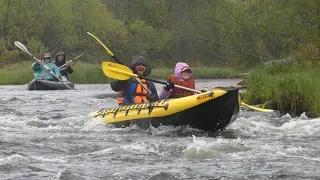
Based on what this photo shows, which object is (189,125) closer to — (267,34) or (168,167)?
(168,167)

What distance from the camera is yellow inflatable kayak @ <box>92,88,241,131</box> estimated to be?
25.8ft

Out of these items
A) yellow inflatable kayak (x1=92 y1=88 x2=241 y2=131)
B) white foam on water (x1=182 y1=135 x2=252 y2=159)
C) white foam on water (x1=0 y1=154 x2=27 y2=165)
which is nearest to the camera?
white foam on water (x1=0 y1=154 x2=27 y2=165)

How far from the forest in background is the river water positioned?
15.7 m

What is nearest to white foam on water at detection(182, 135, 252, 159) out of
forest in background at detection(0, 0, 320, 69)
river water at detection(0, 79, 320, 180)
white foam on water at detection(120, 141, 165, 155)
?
river water at detection(0, 79, 320, 180)

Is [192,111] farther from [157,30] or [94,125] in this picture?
[157,30]

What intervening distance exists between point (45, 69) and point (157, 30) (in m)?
25.3

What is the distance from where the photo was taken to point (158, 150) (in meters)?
6.70

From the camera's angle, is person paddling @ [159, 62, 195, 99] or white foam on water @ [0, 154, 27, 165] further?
person paddling @ [159, 62, 195, 99]

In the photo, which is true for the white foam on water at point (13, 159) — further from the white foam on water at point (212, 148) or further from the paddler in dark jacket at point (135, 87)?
the paddler in dark jacket at point (135, 87)

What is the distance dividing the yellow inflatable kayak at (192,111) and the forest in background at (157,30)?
52.1ft

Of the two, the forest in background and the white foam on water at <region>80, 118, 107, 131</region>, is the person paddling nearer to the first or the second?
the white foam on water at <region>80, 118, 107, 131</region>

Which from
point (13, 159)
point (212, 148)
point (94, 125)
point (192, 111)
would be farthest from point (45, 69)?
point (13, 159)

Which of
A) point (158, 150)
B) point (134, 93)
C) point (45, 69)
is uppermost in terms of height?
point (45, 69)

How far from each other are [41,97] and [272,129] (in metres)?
8.79
